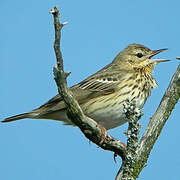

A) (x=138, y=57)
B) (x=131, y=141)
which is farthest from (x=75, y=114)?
(x=138, y=57)

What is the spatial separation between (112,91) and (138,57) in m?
1.37

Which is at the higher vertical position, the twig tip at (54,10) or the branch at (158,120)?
the twig tip at (54,10)

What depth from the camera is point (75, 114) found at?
170 inches

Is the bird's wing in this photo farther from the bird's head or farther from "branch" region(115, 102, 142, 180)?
"branch" region(115, 102, 142, 180)

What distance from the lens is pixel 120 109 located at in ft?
23.4

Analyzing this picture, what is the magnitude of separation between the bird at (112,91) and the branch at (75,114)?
77.9 inches

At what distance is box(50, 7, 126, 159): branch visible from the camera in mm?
3775

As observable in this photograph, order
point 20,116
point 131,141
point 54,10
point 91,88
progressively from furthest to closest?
point 91,88 < point 20,116 < point 131,141 < point 54,10

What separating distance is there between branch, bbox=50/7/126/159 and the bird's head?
3528 millimetres

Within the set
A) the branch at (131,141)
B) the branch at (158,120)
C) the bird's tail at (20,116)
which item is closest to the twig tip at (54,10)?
the branch at (131,141)

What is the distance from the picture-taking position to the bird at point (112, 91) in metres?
7.20

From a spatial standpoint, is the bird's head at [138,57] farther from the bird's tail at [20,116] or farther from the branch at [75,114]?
the branch at [75,114]

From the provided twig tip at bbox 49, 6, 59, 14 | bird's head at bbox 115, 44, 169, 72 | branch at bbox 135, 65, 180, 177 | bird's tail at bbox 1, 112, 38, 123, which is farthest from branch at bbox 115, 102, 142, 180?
bird's head at bbox 115, 44, 169, 72

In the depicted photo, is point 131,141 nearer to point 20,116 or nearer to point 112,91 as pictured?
point 112,91
